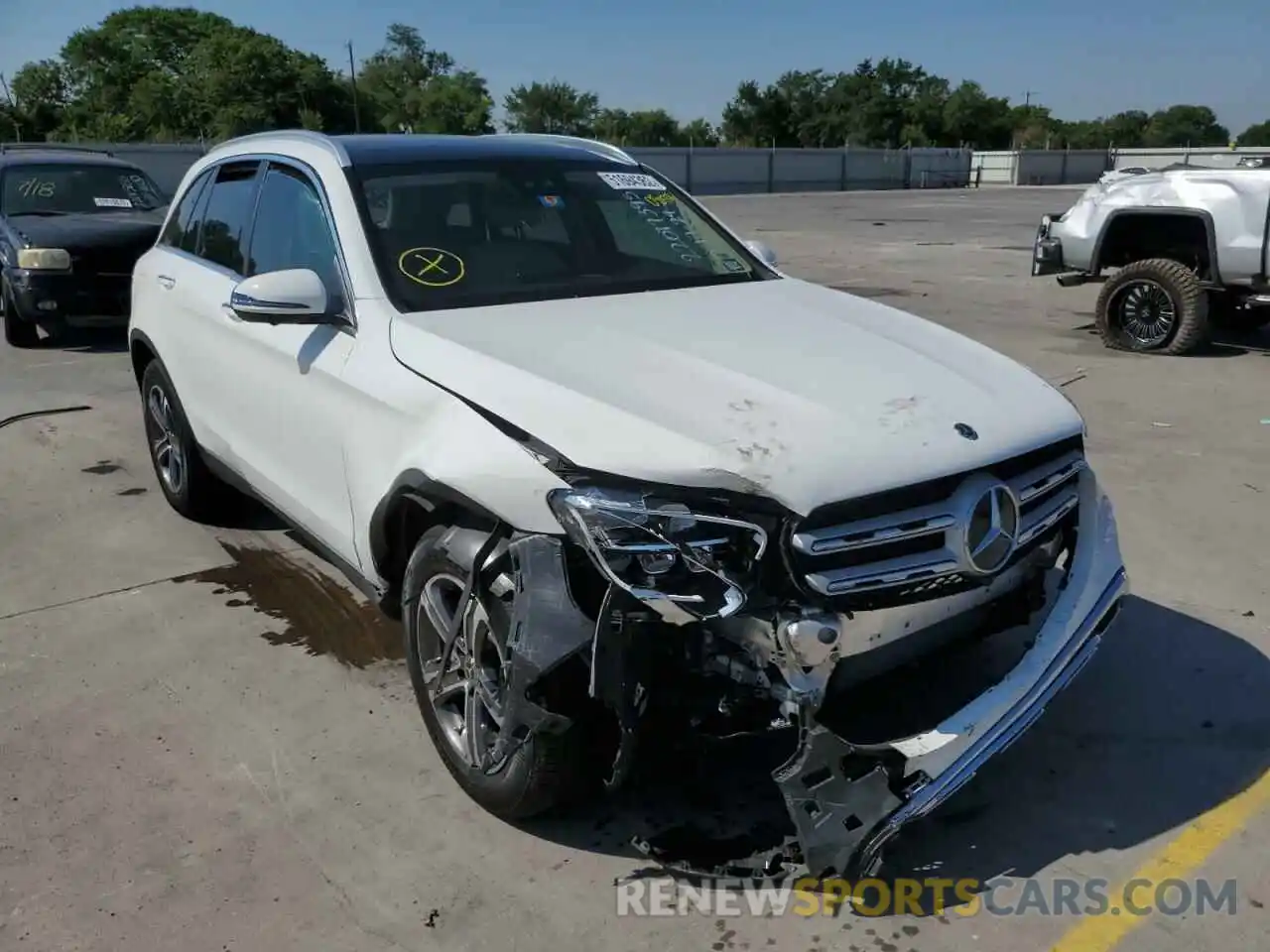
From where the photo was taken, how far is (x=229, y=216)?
4.67 metres

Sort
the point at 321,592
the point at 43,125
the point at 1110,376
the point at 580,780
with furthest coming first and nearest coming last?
1. the point at 43,125
2. the point at 1110,376
3. the point at 321,592
4. the point at 580,780

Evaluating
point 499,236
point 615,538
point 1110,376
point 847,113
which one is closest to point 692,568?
→ point 615,538

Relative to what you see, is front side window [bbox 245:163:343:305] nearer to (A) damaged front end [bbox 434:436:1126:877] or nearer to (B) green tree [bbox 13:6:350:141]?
(A) damaged front end [bbox 434:436:1126:877]

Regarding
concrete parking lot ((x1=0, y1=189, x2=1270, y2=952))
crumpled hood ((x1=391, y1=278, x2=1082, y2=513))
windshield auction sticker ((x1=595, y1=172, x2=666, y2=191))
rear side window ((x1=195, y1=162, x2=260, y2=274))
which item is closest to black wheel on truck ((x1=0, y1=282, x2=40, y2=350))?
concrete parking lot ((x1=0, y1=189, x2=1270, y2=952))

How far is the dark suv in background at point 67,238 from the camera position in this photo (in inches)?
374

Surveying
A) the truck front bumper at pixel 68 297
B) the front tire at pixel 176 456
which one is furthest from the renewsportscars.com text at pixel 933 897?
the truck front bumper at pixel 68 297

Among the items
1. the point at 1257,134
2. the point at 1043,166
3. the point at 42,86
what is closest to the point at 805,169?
the point at 1043,166

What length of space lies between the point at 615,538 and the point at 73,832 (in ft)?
5.95

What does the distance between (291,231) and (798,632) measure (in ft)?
8.63

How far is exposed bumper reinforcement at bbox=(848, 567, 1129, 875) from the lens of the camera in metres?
2.46

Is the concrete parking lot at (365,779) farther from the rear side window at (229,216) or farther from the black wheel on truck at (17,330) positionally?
the black wheel on truck at (17,330)

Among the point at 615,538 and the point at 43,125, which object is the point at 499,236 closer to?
the point at 615,538

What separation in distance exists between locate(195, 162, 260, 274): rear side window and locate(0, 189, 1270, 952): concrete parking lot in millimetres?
1335

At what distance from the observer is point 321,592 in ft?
15.2
